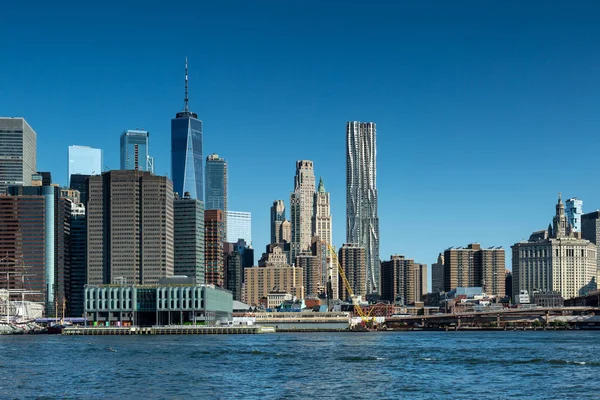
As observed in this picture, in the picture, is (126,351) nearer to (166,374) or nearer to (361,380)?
(166,374)

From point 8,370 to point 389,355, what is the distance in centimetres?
5696

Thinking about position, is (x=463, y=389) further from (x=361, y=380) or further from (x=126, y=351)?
(x=126, y=351)

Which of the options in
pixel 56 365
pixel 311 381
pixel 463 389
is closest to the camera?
pixel 463 389

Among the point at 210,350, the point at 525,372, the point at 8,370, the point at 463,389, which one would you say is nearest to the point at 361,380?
the point at 463,389

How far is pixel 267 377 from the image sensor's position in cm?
11450

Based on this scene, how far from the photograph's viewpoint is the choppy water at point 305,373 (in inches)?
3863

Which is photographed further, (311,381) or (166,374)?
(166,374)

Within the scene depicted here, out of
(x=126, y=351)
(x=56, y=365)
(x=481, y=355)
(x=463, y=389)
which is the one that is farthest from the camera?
(x=126, y=351)

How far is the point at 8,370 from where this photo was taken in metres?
124

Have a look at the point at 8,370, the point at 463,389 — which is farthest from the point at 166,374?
the point at 463,389

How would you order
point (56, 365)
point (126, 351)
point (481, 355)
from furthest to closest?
point (126, 351), point (481, 355), point (56, 365)

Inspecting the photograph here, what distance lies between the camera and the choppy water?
9812cm

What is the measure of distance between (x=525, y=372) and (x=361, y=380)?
21986 mm

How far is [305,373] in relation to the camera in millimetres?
118938
